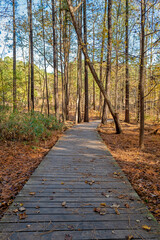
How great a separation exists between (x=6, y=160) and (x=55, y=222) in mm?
3546

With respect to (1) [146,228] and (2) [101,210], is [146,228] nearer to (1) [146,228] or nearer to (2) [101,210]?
(1) [146,228]

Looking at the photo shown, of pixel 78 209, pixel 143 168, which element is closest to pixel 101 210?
pixel 78 209

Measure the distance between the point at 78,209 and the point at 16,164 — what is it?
3030 mm

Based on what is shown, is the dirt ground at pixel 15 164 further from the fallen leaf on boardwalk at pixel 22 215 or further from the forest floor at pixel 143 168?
the forest floor at pixel 143 168

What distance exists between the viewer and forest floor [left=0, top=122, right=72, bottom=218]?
3418 mm

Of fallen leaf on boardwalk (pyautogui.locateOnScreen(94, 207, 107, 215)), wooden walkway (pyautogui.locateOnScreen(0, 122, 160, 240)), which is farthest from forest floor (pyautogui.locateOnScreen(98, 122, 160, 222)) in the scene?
fallen leaf on boardwalk (pyautogui.locateOnScreen(94, 207, 107, 215))

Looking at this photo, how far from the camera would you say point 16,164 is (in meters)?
5.00

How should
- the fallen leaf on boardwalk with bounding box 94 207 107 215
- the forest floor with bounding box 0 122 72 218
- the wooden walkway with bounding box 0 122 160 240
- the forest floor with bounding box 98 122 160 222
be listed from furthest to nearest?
the forest floor with bounding box 0 122 72 218 < the forest floor with bounding box 98 122 160 222 < the fallen leaf on boardwalk with bounding box 94 207 107 215 < the wooden walkway with bounding box 0 122 160 240

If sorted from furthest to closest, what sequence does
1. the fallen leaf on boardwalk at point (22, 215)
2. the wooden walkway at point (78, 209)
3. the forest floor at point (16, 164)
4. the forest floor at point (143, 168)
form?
the forest floor at point (16, 164) → the forest floor at point (143, 168) → the fallen leaf on boardwalk at point (22, 215) → the wooden walkway at point (78, 209)

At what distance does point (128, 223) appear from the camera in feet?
7.74

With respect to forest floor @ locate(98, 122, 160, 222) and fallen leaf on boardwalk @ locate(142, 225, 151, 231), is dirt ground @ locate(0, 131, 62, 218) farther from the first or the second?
forest floor @ locate(98, 122, 160, 222)

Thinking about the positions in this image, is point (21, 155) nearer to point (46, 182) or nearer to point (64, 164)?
point (64, 164)

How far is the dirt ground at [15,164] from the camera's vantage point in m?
3.42

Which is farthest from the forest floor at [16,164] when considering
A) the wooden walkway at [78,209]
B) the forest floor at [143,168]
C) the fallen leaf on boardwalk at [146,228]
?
the forest floor at [143,168]
